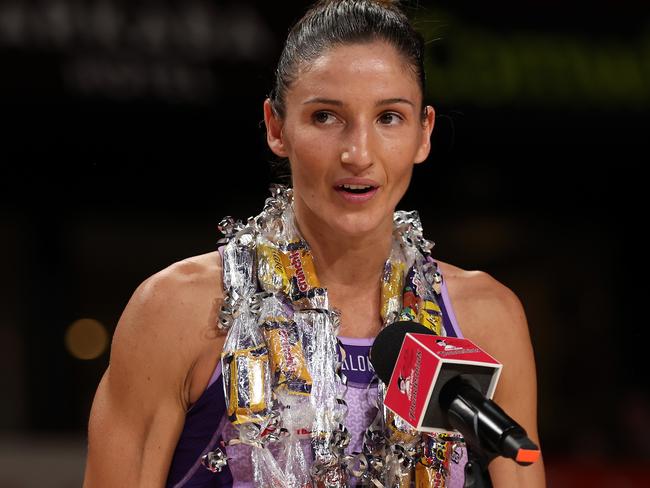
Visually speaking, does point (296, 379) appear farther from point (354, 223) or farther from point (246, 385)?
point (354, 223)

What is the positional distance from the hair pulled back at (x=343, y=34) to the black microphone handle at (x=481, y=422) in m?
0.83

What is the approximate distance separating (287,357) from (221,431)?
0.17m

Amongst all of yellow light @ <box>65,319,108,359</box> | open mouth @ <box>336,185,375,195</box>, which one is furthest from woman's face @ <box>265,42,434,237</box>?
yellow light @ <box>65,319,108,359</box>

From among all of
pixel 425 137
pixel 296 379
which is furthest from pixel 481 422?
pixel 425 137

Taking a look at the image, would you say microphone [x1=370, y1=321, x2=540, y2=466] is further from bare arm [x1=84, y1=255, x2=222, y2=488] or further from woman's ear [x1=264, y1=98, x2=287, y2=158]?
woman's ear [x1=264, y1=98, x2=287, y2=158]

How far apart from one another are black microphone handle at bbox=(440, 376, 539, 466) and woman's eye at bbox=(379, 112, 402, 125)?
70 centimetres

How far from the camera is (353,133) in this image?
1830mm

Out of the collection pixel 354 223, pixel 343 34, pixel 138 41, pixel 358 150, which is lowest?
pixel 354 223

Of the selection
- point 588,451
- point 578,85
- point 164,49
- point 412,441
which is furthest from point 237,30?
point 412,441

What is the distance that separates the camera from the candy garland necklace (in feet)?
5.94

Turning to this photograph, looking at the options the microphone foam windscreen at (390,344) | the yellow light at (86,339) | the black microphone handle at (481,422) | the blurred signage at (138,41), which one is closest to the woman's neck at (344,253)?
the microphone foam windscreen at (390,344)

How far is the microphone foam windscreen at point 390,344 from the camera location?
149 centimetres

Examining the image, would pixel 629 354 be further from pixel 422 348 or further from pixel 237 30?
pixel 422 348

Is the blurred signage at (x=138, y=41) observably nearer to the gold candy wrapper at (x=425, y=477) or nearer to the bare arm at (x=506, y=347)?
the bare arm at (x=506, y=347)
